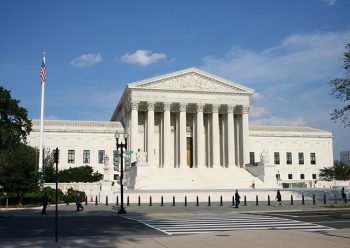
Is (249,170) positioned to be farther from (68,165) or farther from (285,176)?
(68,165)

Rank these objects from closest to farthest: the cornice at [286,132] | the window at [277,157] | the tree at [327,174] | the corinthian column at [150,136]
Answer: the corinthian column at [150,136], the tree at [327,174], the window at [277,157], the cornice at [286,132]

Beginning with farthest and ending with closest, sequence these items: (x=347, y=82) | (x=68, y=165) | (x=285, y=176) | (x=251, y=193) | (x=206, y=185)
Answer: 1. (x=285, y=176)
2. (x=68, y=165)
3. (x=206, y=185)
4. (x=251, y=193)
5. (x=347, y=82)

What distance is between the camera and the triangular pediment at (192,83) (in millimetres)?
80938

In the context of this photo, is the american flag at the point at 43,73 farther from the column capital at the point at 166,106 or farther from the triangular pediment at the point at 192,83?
the column capital at the point at 166,106

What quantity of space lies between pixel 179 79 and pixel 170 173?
19257 millimetres

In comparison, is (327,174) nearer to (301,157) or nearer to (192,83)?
(301,157)

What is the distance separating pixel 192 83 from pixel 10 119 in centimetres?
3562

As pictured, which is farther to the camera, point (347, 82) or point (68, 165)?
point (68, 165)

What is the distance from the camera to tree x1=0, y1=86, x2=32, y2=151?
5512 centimetres

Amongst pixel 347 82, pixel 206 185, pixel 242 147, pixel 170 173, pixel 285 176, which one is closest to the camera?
pixel 347 82

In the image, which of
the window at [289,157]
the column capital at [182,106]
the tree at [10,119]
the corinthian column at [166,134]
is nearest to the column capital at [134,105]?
the corinthian column at [166,134]

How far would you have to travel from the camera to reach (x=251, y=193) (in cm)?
5303

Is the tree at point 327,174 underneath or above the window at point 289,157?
underneath

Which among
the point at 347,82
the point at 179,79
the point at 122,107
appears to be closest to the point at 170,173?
the point at 179,79
